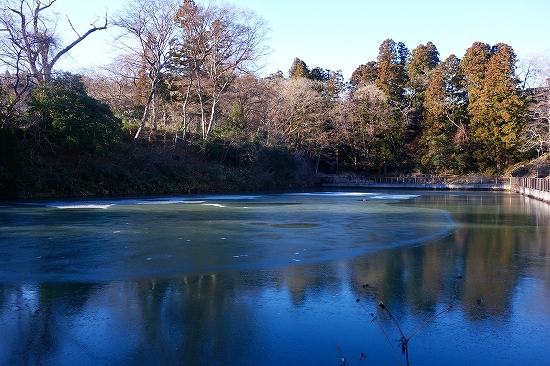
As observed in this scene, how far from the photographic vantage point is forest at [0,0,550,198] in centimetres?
2691

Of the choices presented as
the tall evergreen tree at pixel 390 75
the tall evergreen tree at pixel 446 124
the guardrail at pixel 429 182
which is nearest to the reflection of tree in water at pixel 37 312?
the guardrail at pixel 429 182

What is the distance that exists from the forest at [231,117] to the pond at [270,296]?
52.8ft

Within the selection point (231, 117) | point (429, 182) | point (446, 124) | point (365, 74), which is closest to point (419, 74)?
point (365, 74)

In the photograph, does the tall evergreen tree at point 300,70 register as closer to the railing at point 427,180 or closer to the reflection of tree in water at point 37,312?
the railing at point 427,180

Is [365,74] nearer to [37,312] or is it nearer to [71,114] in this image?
[71,114]

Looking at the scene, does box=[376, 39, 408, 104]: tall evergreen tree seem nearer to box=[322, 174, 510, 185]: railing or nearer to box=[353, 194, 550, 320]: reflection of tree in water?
box=[322, 174, 510, 185]: railing

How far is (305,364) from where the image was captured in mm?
4305

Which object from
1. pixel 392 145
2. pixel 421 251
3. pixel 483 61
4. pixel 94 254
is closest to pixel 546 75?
pixel 483 61

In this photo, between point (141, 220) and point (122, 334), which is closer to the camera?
point (122, 334)

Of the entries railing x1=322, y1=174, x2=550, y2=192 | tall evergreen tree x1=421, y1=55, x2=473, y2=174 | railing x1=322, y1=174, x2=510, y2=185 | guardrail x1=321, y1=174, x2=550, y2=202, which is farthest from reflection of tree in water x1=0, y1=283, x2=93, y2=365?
tall evergreen tree x1=421, y1=55, x2=473, y2=174

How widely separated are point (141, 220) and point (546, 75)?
126ft

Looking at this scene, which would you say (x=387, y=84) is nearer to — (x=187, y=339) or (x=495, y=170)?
(x=495, y=170)

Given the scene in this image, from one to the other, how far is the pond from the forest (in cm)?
1611

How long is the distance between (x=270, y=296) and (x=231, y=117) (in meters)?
35.4
